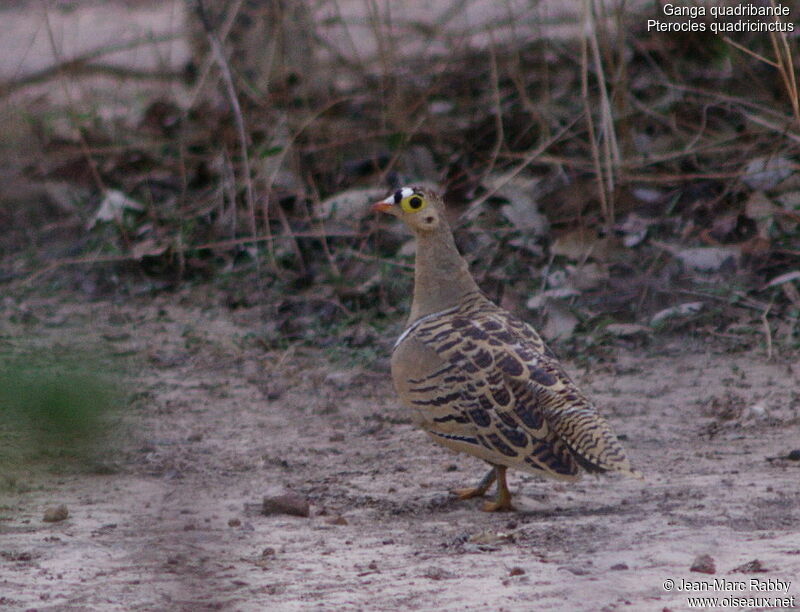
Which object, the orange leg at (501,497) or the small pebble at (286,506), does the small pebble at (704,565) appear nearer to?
the orange leg at (501,497)

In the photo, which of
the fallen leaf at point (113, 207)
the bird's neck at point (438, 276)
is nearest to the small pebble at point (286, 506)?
the bird's neck at point (438, 276)

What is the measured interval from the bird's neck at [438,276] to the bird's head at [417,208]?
4cm

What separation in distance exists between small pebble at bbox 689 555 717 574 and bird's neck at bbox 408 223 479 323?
5.72 ft

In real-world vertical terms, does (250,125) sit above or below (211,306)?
above

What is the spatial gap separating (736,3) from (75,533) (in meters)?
5.31

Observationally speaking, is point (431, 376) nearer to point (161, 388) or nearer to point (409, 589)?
point (409, 589)

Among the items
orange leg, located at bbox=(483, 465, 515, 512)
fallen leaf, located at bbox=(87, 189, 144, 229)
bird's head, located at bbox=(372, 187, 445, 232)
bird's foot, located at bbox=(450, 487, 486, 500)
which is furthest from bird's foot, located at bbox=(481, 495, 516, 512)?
fallen leaf, located at bbox=(87, 189, 144, 229)

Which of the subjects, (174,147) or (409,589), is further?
(174,147)

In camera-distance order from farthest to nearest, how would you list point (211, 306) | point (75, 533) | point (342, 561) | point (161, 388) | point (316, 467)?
1. point (211, 306)
2. point (161, 388)
3. point (316, 467)
4. point (75, 533)
5. point (342, 561)

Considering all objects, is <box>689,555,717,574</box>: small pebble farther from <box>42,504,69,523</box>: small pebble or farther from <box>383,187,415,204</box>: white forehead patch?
<box>383,187,415,204</box>: white forehead patch

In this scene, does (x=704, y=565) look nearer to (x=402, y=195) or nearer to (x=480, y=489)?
(x=480, y=489)

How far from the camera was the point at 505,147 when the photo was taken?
22.4 feet

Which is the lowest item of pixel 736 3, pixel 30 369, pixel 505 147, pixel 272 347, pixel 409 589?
pixel 409 589

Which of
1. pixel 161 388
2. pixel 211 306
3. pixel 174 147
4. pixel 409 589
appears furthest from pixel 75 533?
pixel 174 147
